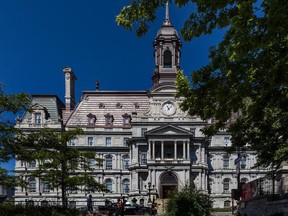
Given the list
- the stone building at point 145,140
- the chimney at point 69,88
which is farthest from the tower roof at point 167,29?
the chimney at point 69,88

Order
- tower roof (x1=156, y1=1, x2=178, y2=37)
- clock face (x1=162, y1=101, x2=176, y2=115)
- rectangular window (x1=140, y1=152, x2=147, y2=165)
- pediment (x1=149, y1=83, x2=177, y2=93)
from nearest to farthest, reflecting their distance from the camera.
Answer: pediment (x1=149, y1=83, x2=177, y2=93), clock face (x1=162, y1=101, x2=176, y2=115), rectangular window (x1=140, y1=152, x2=147, y2=165), tower roof (x1=156, y1=1, x2=178, y2=37)

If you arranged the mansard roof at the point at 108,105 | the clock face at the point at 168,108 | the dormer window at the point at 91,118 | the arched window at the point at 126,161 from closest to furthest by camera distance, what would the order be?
the clock face at the point at 168,108 < the arched window at the point at 126,161 < the dormer window at the point at 91,118 < the mansard roof at the point at 108,105

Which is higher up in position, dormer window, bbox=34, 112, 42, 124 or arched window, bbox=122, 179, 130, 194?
dormer window, bbox=34, 112, 42, 124

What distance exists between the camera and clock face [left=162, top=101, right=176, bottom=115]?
71750mm

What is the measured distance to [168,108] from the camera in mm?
71812

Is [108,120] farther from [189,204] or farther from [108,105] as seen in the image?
[189,204]

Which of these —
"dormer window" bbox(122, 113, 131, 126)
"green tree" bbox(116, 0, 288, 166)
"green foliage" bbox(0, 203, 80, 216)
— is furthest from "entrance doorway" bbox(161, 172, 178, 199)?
"green tree" bbox(116, 0, 288, 166)

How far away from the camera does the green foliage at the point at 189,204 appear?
27.8 meters

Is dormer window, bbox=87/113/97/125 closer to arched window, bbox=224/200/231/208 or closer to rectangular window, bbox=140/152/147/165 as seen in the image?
rectangular window, bbox=140/152/147/165

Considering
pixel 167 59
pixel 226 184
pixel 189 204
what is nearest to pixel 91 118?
pixel 167 59

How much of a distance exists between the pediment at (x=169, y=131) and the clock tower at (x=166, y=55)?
10014 mm

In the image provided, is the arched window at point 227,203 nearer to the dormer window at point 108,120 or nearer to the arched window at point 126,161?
the arched window at point 126,161

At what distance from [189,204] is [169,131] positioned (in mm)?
42421

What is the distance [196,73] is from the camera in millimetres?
12164
